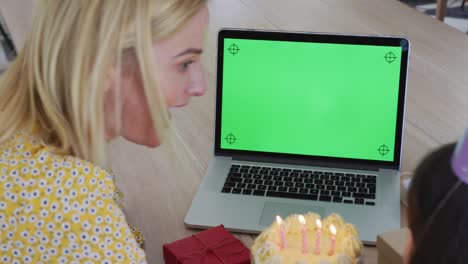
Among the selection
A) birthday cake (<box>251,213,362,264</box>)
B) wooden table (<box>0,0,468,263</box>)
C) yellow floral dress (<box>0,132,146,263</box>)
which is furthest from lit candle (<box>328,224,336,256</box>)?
yellow floral dress (<box>0,132,146,263</box>)

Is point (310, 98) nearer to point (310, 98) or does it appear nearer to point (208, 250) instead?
point (310, 98)

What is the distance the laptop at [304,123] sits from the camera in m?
1.13

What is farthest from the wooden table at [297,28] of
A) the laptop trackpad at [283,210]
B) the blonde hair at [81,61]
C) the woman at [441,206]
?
the woman at [441,206]

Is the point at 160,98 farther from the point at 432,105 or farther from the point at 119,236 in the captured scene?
the point at 432,105

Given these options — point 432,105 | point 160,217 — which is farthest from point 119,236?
point 432,105

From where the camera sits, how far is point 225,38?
3.96ft

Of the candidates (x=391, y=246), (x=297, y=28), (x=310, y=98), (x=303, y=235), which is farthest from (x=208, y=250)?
(x=297, y=28)

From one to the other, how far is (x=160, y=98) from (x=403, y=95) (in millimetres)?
490

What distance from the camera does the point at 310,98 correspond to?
1.20 m

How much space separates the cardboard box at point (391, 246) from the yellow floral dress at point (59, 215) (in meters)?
0.36

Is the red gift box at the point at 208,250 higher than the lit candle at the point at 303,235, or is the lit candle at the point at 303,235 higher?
the lit candle at the point at 303,235

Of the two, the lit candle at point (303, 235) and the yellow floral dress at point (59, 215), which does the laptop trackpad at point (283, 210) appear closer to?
the lit candle at point (303, 235)

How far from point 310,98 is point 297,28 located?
0.60 meters

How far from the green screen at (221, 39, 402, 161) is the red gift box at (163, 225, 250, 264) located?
0.89 feet
